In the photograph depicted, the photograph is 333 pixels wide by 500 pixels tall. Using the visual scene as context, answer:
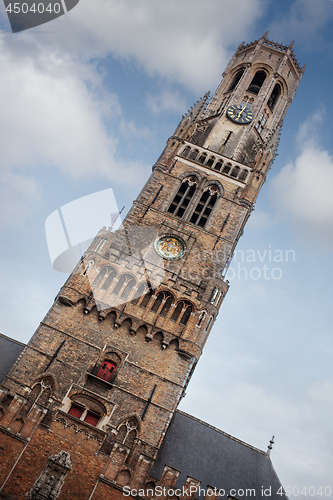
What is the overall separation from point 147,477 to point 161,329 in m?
9.17

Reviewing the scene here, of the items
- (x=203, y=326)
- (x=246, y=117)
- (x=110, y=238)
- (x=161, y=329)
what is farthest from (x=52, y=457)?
(x=246, y=117)

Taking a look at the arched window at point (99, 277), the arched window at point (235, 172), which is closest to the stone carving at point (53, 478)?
the arched window at point (99, 277)

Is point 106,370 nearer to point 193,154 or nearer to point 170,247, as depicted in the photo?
point 170,247

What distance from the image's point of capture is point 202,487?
26.7 metres

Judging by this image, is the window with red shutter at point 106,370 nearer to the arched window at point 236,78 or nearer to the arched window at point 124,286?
the arched window at point 124,286

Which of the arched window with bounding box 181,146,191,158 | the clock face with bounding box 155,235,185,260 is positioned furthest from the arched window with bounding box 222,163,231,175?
the clock face with bounding box 155,235,185,260

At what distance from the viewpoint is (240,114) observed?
45125 millimetres

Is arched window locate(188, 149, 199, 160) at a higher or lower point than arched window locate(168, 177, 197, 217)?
higher

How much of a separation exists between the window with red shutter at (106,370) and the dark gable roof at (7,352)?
632 cm

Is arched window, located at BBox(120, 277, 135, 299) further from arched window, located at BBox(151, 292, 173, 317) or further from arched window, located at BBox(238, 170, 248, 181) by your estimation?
arched window, located at BBox(238, 170, 248, 181)

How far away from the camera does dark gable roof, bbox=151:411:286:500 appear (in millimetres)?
27672

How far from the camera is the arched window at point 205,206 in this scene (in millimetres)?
37312

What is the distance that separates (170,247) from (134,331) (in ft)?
26.5

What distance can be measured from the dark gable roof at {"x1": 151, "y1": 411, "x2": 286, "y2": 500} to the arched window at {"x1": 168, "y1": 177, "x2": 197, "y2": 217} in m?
15.8
